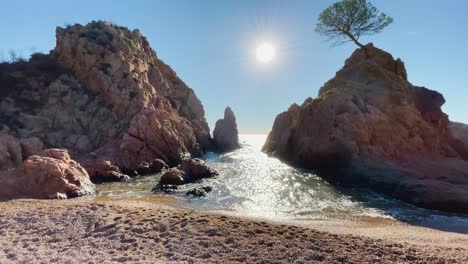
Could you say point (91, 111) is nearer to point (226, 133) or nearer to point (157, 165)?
point (157, 165)

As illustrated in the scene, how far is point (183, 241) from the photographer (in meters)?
8.97

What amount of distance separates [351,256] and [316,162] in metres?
21.2

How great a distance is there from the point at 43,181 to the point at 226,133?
40491mm

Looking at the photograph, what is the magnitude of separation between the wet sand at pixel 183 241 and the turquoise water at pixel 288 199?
3634 millimetres


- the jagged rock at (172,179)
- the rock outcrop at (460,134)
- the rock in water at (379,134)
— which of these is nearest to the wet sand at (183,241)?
the jagged rock at (172,179)

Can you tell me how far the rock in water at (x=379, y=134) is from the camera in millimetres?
23797

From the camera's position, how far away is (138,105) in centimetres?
3262

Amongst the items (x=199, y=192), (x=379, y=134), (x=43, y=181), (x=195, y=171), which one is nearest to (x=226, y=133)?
(x=379, y=134)

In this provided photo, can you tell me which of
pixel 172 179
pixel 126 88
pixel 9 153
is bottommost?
pixel 172 179

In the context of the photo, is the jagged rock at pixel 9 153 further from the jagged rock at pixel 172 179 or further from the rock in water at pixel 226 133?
the rock in water at pixel 226 133

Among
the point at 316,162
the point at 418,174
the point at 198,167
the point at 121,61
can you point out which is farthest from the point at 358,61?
the point at 121,61

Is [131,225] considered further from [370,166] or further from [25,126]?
[25,126]

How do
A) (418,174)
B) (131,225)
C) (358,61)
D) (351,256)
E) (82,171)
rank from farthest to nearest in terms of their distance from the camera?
1. (358,61)
2. (418,174)
3. (82,171)
4. (131,225)
5. (351,256)

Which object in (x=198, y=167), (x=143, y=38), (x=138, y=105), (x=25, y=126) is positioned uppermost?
(x=143, y=38)
